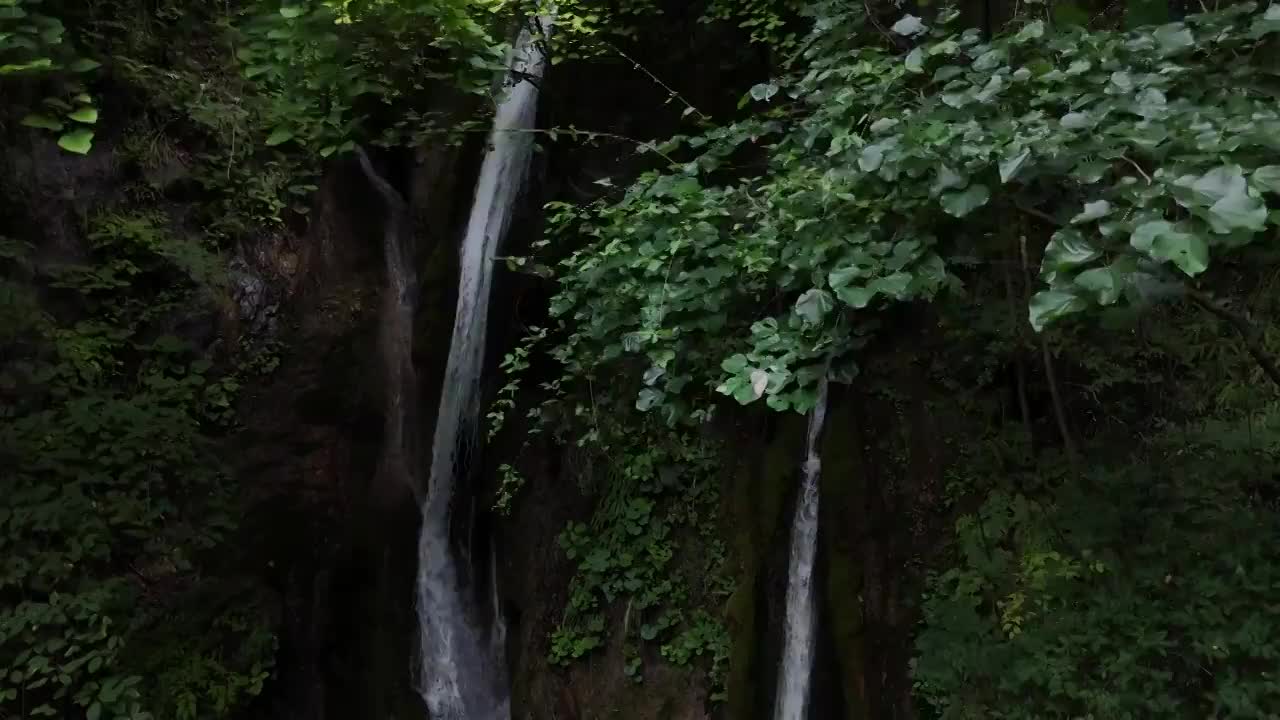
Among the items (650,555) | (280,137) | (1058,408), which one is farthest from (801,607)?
(280,137)

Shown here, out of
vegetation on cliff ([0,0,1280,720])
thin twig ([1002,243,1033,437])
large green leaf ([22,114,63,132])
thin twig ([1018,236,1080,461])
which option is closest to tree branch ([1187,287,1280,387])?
vegetation on cliff ([0,0,1280,720])

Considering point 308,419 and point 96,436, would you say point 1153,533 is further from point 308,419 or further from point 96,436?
point 96,436

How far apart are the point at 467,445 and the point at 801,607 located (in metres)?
2.85

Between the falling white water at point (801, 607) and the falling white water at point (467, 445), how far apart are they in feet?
7.41

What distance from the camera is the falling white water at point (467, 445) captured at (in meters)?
5.44

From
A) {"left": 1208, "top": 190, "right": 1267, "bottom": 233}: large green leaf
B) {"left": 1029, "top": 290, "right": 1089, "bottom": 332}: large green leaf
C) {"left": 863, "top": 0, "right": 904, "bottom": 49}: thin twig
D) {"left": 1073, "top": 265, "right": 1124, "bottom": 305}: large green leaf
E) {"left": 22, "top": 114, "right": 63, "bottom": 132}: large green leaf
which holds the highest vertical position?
{"left": 863, "top": 0, "right": 904, "bottom": 49}: thin twig

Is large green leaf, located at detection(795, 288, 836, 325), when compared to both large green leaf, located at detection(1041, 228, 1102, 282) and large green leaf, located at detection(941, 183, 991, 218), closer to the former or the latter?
large green leaf, located at detection(941, 183, 991, 218)

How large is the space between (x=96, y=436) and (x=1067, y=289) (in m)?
5.07

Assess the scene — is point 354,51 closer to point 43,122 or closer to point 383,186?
point 43,122

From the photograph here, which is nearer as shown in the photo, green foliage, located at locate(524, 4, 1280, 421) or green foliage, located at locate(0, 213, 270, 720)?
green foliage, located at locate(524, 4, 1280, 421)

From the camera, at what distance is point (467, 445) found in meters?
5.79

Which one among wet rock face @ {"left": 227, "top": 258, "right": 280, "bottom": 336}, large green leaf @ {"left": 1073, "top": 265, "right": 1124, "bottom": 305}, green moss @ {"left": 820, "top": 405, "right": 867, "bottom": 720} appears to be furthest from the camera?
wet rock face @ {"left": 227, "top": 258, "right": 280, "bottom": 336}

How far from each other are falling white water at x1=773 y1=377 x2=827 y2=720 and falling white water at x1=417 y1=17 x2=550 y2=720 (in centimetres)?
226

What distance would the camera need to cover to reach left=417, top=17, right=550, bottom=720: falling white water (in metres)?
5.44
